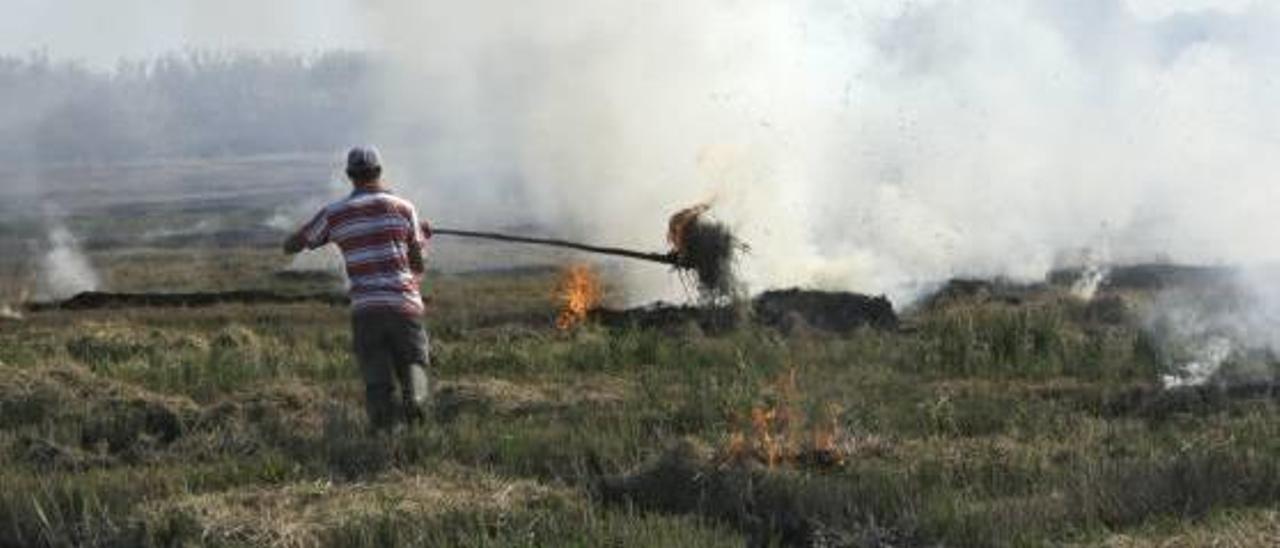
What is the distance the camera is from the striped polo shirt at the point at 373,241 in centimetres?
936

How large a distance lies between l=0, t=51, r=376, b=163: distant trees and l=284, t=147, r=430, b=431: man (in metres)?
86.7

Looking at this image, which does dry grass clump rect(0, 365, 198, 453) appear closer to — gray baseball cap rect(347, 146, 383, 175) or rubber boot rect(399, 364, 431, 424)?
rubber boot rect(399, 364, 431, 424)

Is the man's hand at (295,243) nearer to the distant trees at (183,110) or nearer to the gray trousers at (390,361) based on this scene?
the gray trousers at (390,361)

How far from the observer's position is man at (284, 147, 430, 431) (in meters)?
9.37

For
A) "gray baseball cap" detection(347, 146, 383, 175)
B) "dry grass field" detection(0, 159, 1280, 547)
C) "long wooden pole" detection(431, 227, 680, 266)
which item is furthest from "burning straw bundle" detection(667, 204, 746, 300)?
"gray baseball cap" detection(347, 146, 383, 175)

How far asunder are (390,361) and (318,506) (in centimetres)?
258

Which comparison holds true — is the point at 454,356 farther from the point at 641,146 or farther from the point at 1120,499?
the point at 641,146

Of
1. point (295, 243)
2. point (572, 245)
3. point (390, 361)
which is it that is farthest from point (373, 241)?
point (572, 245)

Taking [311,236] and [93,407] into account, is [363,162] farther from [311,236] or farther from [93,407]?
[93,407]

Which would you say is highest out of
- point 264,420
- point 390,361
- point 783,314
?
point 783,314

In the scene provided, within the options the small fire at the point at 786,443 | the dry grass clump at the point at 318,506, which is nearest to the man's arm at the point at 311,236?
the dry grass clump at the point at 318,506

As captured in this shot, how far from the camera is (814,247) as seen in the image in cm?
2734

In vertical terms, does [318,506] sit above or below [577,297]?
below

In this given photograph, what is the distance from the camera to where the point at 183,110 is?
148500 millimetres
